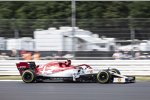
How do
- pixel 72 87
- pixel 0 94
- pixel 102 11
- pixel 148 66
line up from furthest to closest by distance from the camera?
pixel 102 11
pixel 148 66
pixel 72 87
pixel 0 94

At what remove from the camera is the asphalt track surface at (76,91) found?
40.3ft

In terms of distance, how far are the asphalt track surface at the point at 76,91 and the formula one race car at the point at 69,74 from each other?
429 mm

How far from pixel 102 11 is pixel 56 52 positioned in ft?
43.9

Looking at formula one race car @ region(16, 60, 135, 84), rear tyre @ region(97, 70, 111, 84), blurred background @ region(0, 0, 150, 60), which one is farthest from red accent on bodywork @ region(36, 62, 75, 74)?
blurred background @ region(0, 0, 150, 60)

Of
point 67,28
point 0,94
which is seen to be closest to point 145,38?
point 67,28

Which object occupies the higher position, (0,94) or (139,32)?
(139,32)

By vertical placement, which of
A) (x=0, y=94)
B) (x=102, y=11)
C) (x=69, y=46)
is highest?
(x=102, y=11)

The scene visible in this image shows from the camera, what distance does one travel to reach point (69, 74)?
54.8ft

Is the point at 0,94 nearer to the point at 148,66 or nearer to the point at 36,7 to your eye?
the point at 148,66

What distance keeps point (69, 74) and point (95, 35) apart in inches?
159

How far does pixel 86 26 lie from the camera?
67.6ft

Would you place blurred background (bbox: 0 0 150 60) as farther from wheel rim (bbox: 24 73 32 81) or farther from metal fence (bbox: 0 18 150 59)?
wheel rim (bbox: 24 73 32 81)

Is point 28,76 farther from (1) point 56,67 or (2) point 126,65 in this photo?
(2) point 126,65

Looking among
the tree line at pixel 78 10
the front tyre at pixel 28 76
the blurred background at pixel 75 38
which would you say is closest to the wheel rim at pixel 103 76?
the front tyre at pixel 28 76
